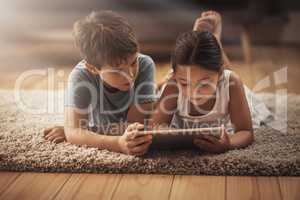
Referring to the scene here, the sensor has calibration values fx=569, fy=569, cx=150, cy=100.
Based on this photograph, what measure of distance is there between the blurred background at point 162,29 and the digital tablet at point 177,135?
182 millimetres

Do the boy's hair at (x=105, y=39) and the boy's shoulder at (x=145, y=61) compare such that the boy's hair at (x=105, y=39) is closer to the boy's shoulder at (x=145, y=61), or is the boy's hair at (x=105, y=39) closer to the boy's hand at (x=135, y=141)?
the boy's shoulder at (x=145, y=61)

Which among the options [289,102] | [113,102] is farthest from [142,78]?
[289,102]

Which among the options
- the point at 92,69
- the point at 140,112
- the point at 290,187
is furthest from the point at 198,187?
the point at 92,69

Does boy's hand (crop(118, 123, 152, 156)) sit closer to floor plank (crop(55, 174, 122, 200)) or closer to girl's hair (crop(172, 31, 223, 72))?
floor plank (crop(55, 174, 122, 200))

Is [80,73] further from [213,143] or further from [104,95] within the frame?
[213,143]

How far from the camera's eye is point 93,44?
4.69 ft

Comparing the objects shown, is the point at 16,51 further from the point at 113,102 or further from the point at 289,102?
the point at 289,102

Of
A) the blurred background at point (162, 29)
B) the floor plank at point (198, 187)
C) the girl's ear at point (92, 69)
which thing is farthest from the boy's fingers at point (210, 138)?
the girl's ear at point (92, 69)

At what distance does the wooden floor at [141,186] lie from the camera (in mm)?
1229

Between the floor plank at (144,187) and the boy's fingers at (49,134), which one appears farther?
the boy's fingers at (49,134)

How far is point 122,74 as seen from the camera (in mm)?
1448

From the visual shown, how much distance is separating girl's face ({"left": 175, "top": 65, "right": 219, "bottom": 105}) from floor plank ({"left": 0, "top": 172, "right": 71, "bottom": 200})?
1.22 feet

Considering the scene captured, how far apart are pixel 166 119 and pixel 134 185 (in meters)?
0.27

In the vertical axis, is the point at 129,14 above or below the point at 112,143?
above
